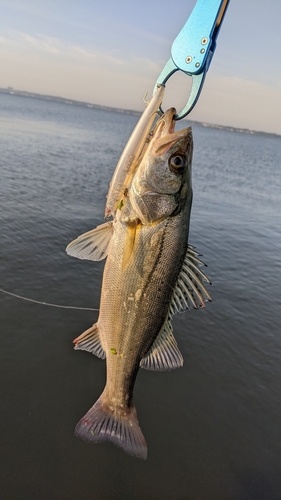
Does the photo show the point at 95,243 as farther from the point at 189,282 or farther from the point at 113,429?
the point at 113,429

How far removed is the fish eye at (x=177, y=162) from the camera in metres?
3.06

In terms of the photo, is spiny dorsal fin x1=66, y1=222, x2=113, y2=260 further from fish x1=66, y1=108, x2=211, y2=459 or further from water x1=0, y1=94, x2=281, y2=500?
water x1=0, y1=94, x2=281, y2=500

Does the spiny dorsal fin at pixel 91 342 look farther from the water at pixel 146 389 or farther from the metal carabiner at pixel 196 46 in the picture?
the water at pixel 146 389

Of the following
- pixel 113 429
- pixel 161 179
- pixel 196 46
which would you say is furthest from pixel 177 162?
pixel 113 429

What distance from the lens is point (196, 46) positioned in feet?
9.26

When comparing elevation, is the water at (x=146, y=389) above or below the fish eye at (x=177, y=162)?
below

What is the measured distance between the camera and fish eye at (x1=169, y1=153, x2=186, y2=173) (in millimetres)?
3061

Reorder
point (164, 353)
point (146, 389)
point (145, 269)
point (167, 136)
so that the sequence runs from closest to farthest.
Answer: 1. point (167, 136)
2. point (145, 269)
3. point (164, 353)
4. point (146, 389)

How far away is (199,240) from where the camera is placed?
1602cm

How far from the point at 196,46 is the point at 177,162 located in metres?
0.93

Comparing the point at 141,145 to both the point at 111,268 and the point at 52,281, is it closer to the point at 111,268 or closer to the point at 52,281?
the point at 111,268

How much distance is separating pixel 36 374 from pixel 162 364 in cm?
503

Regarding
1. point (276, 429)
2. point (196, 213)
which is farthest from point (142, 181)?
point (196, 213)

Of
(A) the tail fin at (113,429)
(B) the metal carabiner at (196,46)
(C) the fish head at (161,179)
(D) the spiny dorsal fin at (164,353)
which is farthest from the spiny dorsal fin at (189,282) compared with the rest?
(A) the tail fin at (113,429)
